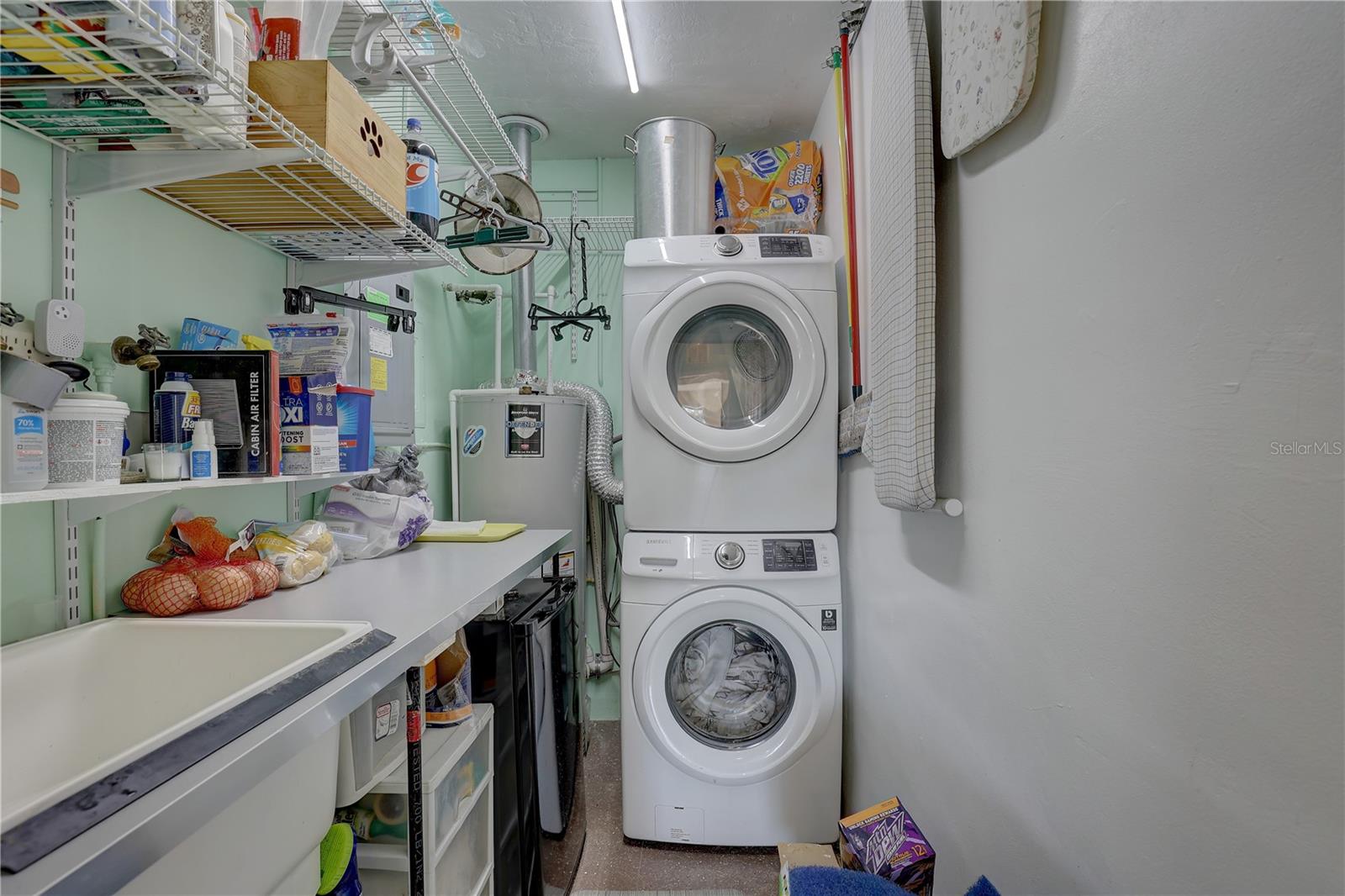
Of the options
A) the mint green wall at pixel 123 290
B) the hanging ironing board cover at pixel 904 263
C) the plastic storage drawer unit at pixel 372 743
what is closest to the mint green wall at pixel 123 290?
the mint green wall at pixel 123 290

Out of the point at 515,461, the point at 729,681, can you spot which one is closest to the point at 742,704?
the point at 729,681

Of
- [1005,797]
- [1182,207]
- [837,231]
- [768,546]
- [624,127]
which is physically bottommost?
[1005,797]

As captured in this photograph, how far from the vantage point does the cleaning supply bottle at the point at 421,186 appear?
140 centimetres

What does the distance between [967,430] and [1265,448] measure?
1.94ft

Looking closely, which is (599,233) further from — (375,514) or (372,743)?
(372,743)

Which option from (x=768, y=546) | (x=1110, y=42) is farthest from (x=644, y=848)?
(x=1110, y=42)

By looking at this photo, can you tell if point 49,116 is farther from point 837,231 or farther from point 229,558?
point 837,231

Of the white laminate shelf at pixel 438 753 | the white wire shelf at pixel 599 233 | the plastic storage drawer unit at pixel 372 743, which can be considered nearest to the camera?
the plastic storage drawer unit at pixel 372 743

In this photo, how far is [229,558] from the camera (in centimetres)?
106

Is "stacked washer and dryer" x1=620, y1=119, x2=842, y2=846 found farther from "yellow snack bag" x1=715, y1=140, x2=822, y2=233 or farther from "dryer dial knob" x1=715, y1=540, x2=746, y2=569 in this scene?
"yellow snack bag" x1=715, y1=140, x2=822, y2=233

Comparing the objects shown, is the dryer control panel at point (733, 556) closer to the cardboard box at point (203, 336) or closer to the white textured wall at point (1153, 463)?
the white textured wall at point (1153, 463)

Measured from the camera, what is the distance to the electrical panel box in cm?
166

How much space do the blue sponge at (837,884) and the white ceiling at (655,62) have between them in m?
2.30

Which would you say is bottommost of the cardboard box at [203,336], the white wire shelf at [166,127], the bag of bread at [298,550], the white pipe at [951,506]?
the bag of bread at [298,550]
